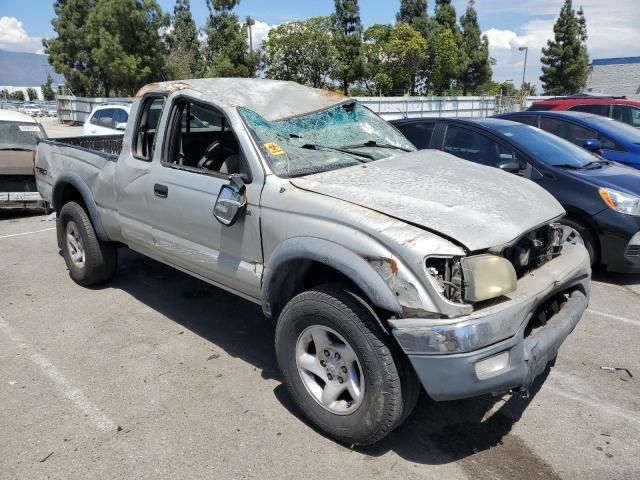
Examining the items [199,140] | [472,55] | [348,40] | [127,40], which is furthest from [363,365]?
[472,55]

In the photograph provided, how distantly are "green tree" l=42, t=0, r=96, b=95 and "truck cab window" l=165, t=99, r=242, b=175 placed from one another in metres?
36.1

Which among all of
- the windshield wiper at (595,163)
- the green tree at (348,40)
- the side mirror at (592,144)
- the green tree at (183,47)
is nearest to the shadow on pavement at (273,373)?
the windshield wiper at (595,163)

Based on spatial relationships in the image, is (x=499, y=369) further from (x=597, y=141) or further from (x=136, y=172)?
(x=597, y=141)

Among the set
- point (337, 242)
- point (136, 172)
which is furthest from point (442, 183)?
point (136, 172)

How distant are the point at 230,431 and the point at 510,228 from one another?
6.28ft

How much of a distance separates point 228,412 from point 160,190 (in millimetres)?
1717

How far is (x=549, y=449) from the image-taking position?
2.94 metres

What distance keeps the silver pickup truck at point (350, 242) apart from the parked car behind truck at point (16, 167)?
4.89 m

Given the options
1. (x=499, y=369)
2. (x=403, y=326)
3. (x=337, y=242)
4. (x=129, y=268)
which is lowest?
(x=129, y=268)

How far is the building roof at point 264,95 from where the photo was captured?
377 cm

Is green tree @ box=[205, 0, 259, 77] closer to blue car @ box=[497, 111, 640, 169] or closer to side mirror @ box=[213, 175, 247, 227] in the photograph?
blue car @ box=[497, 111, 640, 169]

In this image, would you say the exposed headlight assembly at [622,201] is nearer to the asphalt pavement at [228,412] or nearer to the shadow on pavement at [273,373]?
the asphalt pavement at [228,412]

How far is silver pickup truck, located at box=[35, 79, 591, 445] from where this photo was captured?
99.3 inches

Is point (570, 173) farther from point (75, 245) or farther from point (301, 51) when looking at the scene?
point (301, 51)
